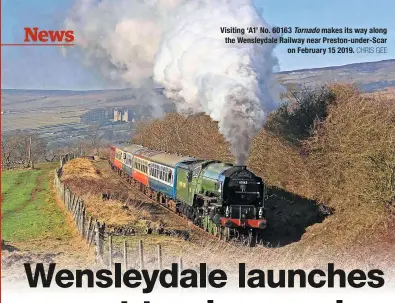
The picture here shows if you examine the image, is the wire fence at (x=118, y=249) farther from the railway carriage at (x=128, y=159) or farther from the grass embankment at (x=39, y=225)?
the railway carriage at (x=128, y=159)

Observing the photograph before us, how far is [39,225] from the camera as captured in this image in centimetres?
2092

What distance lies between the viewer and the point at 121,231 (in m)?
18.1

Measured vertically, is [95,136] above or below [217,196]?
below

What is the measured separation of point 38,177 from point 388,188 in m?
34.0

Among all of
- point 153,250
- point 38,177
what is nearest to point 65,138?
point 38,177

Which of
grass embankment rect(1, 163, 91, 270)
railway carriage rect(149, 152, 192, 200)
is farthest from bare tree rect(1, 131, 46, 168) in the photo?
railway carriage rect(149, 152, 192, 200)

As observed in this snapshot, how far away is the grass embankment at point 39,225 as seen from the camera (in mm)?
16134

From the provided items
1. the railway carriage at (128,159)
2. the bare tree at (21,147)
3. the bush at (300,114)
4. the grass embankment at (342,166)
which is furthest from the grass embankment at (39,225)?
the bare tree at (21,147)

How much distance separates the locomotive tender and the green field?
5.07 meters

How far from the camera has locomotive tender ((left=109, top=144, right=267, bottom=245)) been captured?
1875 centimetres

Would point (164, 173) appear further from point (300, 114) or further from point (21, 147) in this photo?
point (21, 147)

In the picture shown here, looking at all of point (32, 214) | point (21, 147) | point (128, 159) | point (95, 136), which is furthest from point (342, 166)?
point (95, 136)

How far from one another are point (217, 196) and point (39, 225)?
24.0ft

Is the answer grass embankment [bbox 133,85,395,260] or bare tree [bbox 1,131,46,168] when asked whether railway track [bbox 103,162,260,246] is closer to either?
grass embankment [bbox 133,85,395,260]
